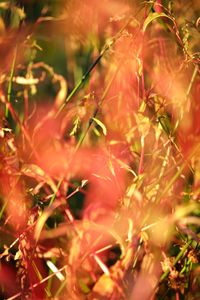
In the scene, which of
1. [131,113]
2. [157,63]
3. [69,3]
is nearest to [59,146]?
[131,113]

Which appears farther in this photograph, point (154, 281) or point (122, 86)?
point (122, 86)

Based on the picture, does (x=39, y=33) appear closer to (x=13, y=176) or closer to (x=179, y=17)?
(x=179, y=17)

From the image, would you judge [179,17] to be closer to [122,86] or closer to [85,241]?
[122,86]

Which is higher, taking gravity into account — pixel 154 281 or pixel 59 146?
pixel 59 146

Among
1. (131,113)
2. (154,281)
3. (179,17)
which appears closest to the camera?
(154,281)

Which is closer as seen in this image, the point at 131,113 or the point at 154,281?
the point at 154,281

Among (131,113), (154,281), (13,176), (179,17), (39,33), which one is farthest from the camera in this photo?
(39,33)

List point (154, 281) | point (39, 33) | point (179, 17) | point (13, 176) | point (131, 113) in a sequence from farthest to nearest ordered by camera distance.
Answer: point (39, 33) → point (179, 17) → point (131, 113) → point (13, 176) → point (154, 281)

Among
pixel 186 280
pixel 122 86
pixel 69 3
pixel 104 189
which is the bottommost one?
pixel 186 280

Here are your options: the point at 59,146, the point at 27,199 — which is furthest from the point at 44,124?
the point at 27,199
